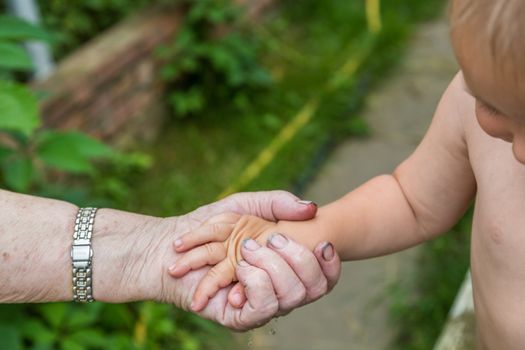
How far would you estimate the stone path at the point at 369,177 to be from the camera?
2881 mm

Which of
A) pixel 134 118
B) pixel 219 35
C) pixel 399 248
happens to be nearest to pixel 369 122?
pixel 219 35

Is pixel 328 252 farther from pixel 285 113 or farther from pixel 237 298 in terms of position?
pixel 285 113

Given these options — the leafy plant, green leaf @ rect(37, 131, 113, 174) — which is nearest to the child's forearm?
the leafy plant

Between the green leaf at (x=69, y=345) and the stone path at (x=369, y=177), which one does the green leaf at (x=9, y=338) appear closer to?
the green leaf at (x=69, y=345)

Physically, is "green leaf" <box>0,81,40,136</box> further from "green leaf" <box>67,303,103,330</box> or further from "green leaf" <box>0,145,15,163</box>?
"green leaf" <box>67,303,103,330</box>

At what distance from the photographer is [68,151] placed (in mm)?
2270

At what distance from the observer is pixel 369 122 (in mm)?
4105

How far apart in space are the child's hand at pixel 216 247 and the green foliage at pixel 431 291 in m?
1.35

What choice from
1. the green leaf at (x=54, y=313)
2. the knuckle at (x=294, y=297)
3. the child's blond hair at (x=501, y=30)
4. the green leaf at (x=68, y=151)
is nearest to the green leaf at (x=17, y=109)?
the green leaf at (x=68, y=151)

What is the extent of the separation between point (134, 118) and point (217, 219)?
6.97 feet

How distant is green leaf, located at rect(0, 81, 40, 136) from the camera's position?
189 centimetres

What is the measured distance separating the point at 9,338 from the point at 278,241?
100cm

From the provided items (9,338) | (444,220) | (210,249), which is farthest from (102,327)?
(444,220)

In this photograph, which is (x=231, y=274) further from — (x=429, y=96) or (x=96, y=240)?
(x=429, y=96)
